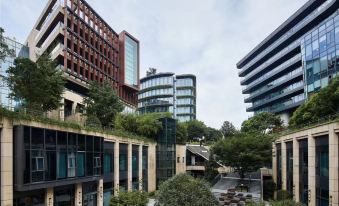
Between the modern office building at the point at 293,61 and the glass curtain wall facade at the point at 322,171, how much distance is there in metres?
30.6

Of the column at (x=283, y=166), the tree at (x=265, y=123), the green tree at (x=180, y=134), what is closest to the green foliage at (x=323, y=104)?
the column at (x=283, y=166)

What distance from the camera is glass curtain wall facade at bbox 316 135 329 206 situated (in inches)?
1120

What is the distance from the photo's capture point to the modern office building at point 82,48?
55.9m

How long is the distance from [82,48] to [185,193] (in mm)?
45253

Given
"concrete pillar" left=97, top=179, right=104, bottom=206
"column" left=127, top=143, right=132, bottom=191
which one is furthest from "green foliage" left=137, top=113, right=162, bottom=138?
"concrete pillar" left=97, top=179, right=104, bottom=206

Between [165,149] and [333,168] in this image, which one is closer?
[333,168]

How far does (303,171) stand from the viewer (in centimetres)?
3503

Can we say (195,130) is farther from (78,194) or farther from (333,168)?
(333,168)

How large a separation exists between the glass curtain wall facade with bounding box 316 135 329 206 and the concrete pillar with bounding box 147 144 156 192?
83.6ft

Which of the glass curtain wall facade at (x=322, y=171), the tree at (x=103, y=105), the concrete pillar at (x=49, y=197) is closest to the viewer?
the concrete pillar at (x=49, y=197)

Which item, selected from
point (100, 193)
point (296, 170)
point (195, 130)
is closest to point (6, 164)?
point (100, 193)

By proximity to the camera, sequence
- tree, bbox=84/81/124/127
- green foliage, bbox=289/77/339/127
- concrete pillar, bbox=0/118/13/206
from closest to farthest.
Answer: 1. concrete pillar, bbox=0/118/13/206
2. green foliage, bbox=289/77/339/127
3. tree, bbox=84/81/124/127

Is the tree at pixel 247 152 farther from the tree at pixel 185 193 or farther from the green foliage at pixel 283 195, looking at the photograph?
the tree at pixel 185 193

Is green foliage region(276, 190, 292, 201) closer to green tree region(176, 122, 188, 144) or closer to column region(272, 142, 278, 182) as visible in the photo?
column region(272, 142, 278, 182)
